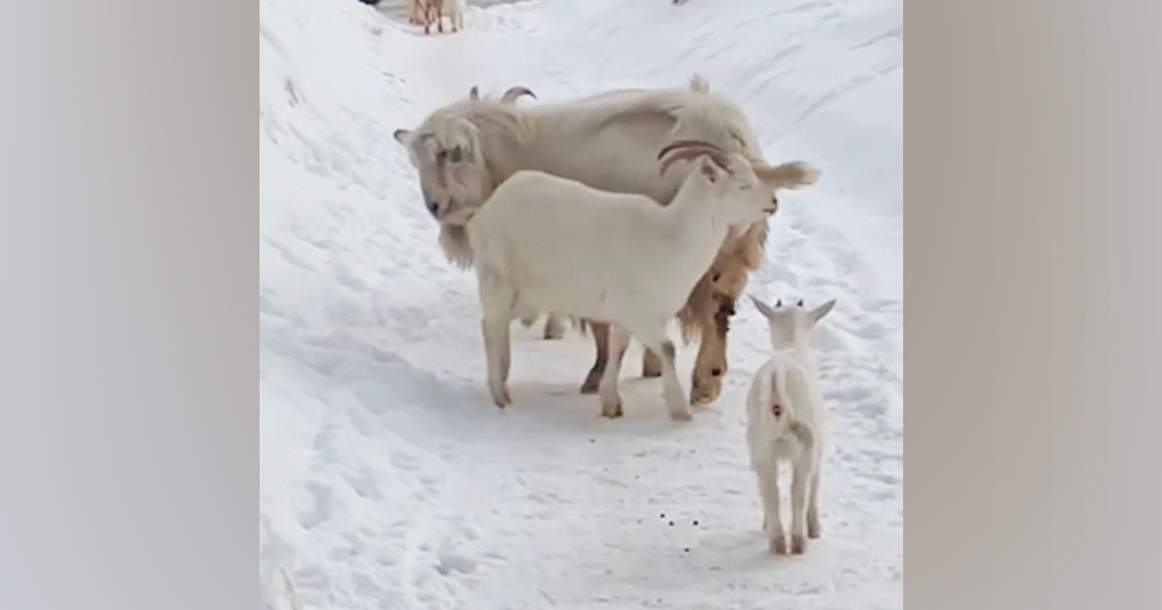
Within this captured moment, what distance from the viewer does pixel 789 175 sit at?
1524 millimetres

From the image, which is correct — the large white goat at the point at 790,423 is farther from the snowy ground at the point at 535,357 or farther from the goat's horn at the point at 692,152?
the goat's horn at the point at 692,152

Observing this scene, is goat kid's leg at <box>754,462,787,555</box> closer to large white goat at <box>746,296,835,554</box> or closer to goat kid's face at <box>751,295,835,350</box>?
large white goat at <box>746,296,835,554</box>

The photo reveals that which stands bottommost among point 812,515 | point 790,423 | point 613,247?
point 812,515

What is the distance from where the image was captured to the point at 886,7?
150 cm

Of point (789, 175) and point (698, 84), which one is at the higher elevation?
point (698, 84)

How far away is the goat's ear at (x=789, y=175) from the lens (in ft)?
4.99

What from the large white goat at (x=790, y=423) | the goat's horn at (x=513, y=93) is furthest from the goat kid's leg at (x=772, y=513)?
the goat's horn at (x=513, y=93)

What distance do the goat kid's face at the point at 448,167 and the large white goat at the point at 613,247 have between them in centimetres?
3

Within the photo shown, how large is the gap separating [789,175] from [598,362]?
A: 1.16 ft

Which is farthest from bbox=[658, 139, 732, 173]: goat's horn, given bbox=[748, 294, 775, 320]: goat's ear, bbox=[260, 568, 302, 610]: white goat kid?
bbox=[260, 568, 302, 610]: white goat kid

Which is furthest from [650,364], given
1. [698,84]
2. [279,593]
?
[279,593]

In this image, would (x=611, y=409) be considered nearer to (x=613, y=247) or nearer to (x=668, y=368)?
(x=668, y=368)

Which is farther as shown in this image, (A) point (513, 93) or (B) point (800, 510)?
(A) point (513, 93)
